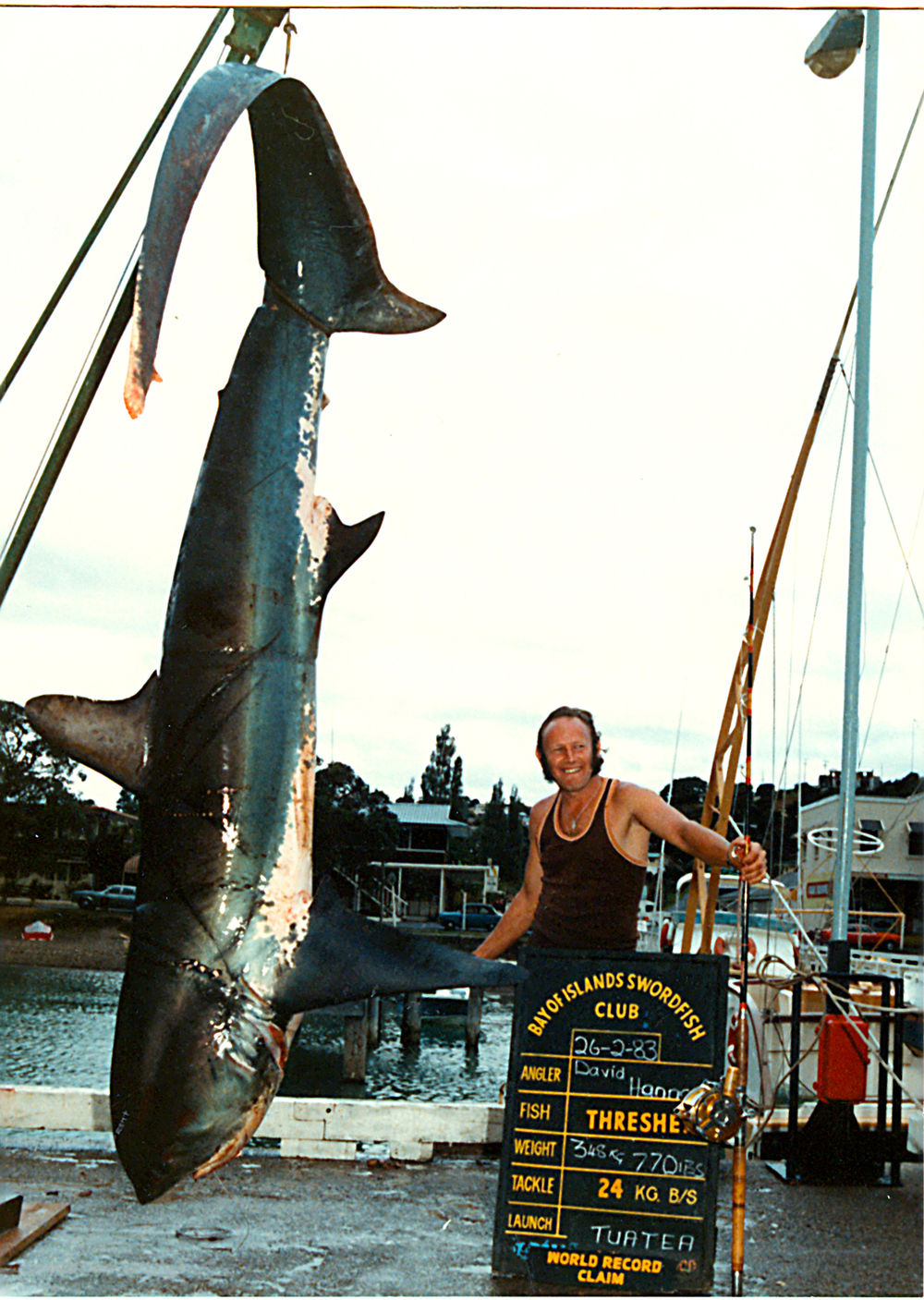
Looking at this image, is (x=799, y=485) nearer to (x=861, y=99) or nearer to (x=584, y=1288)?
(x=861, y=99)

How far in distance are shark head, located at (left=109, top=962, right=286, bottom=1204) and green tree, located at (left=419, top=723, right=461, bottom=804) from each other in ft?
2.07

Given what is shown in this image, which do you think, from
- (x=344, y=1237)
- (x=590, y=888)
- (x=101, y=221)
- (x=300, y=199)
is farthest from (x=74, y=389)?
(x=344, y=1237)

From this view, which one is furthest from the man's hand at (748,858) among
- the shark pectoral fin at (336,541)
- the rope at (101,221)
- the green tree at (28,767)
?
the rope at (101,221)

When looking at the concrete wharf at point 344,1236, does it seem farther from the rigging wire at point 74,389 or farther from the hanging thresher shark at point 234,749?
the rigging wire at point 74,389

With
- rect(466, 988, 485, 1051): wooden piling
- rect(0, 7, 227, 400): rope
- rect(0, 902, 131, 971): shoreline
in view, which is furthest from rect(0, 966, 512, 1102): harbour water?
rect(0, 7, 227, 400): rope

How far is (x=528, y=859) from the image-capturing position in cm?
231

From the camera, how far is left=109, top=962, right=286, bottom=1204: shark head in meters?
1.84

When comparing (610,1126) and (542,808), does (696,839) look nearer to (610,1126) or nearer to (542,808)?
(542,808)

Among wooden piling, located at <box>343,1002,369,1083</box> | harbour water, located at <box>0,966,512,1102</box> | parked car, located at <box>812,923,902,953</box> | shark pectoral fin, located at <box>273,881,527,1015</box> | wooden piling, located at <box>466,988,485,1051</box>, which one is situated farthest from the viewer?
wooden piling, located at <box>466,988,485,1051</box>

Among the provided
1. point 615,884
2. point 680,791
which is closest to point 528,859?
point 615,884

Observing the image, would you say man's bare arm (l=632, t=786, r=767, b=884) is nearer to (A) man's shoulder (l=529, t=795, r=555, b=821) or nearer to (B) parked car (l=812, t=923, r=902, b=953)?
(A) man's shoulder (l=529, t=795, r=555, b=821)

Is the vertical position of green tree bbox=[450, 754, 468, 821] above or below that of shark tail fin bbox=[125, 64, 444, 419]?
below

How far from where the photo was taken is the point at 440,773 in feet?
7.83

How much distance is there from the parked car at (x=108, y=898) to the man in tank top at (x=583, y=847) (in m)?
0.68
